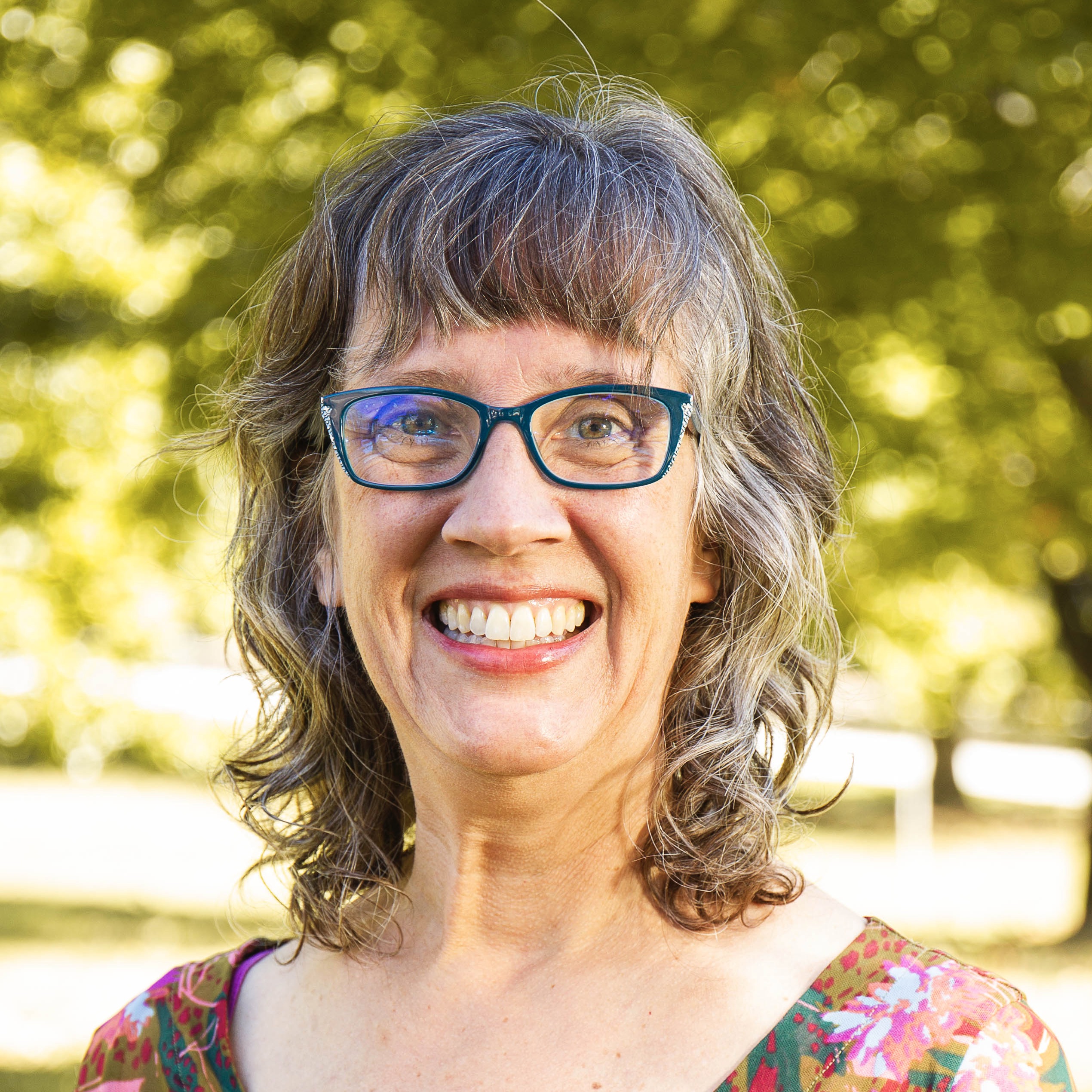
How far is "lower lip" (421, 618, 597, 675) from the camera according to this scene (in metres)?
1.74

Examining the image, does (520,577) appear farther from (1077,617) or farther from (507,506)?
(1077,617)

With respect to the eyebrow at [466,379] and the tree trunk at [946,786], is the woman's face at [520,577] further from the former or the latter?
the tree trunk at [946,786]

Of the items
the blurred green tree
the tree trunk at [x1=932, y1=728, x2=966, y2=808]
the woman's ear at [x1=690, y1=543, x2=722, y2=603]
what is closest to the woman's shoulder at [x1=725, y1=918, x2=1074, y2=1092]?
the woman's ear at [x1=690, y1=543, x2=722, y2=603]

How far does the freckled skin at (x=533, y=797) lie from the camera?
1.72 metres

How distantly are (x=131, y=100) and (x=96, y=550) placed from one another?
6.91m

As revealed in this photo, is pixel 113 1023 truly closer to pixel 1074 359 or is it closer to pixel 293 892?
pixel 293 892

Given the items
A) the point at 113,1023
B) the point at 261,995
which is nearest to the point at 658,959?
the point at 261,995

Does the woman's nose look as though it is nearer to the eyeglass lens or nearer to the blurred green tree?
the eyeglass lens

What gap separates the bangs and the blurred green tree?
1.64 ft

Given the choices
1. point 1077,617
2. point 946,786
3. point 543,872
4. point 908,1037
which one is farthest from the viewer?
point 946,786

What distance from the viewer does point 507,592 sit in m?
1.73

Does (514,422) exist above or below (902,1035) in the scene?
above

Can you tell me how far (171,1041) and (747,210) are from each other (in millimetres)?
3305

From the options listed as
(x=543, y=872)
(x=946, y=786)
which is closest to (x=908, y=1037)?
(x=543, y=872)
